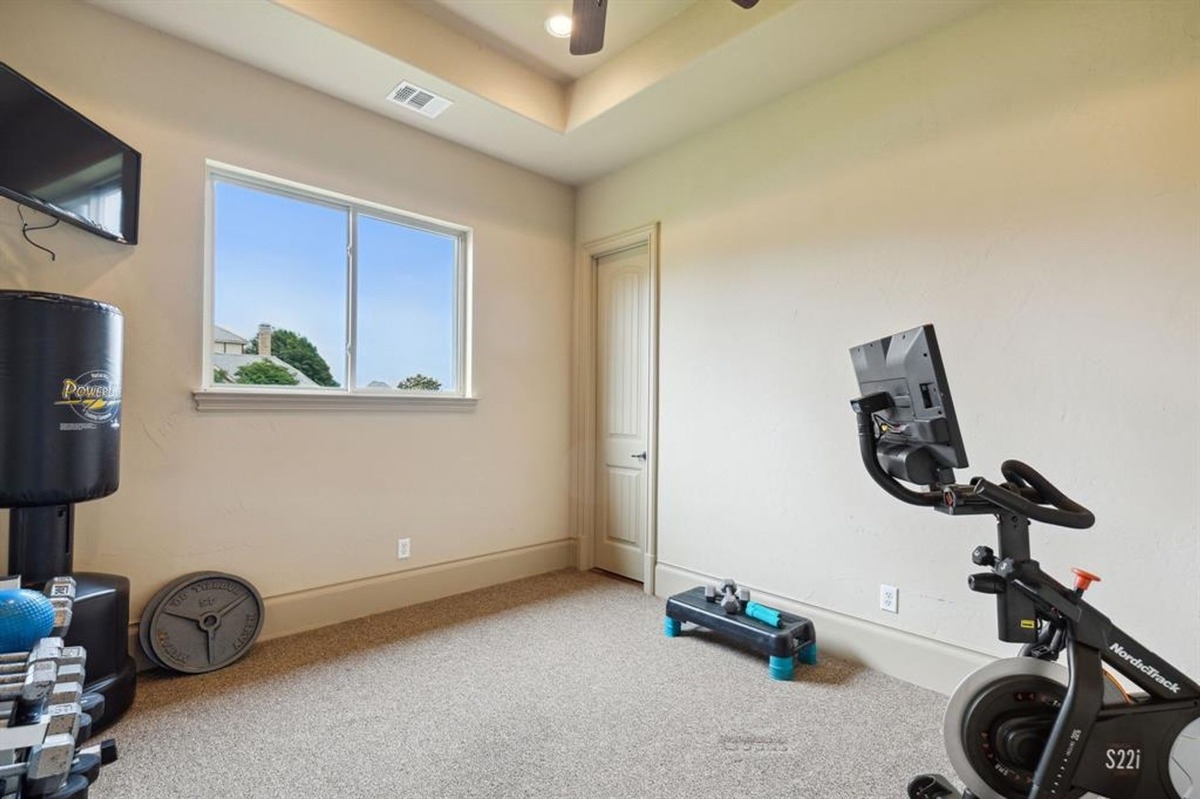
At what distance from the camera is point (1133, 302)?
80.7 inches

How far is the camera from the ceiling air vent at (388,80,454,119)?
3.02m

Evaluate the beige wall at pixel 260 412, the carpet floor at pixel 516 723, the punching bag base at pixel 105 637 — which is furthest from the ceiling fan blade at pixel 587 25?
the punching bag base at pixel 105 637

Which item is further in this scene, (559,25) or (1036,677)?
(559,25)

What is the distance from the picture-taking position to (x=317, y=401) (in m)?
3.08

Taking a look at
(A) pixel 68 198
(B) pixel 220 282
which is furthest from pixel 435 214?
(A) pixel 68 198

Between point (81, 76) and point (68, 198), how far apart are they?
655mm

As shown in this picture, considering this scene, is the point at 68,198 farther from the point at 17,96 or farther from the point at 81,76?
the point at 81,76

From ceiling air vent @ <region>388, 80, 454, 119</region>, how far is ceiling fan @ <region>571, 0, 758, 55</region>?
1.33 meters

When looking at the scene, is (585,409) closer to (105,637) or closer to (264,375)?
(264,375)

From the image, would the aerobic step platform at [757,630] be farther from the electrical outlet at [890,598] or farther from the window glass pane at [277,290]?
the window glass pane at [277,290]

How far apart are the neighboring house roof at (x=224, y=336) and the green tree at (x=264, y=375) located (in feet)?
0.43

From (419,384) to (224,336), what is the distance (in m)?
1.07

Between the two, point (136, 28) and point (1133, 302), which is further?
point (136, 28)

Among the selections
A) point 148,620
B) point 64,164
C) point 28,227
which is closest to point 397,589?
point 148,620
